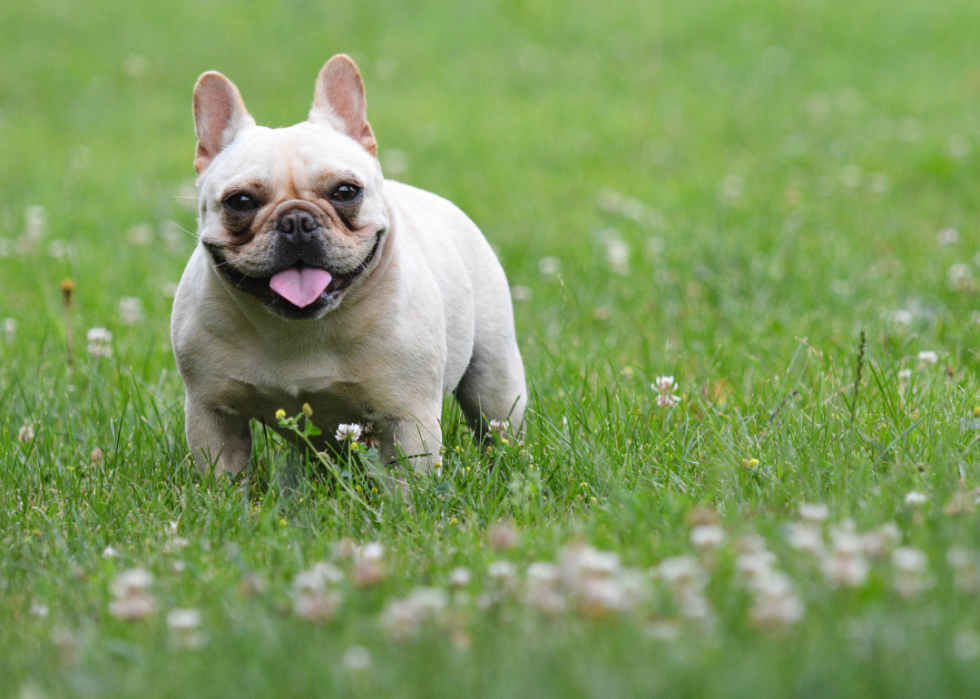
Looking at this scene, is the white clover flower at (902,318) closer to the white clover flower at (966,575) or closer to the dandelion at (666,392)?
the dandelion at (666,392)

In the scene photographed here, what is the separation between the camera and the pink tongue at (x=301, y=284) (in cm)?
293

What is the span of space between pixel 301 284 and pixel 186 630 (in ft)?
4.27

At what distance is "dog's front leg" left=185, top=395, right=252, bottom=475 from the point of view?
316 cm

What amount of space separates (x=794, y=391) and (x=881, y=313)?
1575 millimetres

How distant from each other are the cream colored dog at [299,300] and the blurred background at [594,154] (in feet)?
3.25

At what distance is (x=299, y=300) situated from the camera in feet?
9.61

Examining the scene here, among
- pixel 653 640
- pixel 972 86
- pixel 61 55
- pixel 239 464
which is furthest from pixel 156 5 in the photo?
pixel 653 640

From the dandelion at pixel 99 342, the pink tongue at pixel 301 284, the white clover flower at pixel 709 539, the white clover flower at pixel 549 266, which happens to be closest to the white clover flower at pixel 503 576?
the white clover flower at pixel 709 539

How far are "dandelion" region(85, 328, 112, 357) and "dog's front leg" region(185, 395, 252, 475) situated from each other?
1.29m

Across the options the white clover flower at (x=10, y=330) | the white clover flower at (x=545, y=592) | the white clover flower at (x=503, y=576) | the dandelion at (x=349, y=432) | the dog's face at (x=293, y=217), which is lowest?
the white clover flower at (x=10, y=330)

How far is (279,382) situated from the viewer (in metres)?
3.08

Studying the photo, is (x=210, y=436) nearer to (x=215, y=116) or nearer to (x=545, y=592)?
(x=215, y=116)

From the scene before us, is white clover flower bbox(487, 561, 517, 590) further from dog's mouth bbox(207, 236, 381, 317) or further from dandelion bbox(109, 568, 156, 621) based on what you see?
dog's mouth bbox(207, 236, 381, 317)

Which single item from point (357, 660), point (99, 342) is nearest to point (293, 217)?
point (357, 660)
